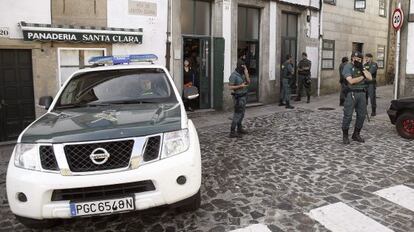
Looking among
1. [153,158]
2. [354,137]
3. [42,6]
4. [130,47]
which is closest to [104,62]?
[153,158]

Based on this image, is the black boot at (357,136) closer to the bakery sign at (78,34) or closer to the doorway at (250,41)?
the bakery sign at (78,34)

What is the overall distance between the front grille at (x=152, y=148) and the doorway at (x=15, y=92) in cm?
621

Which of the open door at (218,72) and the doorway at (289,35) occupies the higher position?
the doorway at (289,35)

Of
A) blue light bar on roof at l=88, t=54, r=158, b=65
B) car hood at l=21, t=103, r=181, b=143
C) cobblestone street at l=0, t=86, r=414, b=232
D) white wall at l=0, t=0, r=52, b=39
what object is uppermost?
white wall at l=0, t=0, r=52, b=39

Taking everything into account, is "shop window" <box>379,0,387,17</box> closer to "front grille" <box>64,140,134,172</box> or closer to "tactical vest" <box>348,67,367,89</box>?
"tactical vest" <box>348,67,367,89</box>

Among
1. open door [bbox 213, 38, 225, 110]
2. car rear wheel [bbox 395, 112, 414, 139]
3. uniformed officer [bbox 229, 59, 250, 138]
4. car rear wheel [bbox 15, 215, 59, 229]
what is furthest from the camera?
open door [bbox 213, 38, 225, 110]

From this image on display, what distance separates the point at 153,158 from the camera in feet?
11.9

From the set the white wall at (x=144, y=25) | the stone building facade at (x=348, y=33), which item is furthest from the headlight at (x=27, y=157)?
the stone building facade at (x=348, y=33)

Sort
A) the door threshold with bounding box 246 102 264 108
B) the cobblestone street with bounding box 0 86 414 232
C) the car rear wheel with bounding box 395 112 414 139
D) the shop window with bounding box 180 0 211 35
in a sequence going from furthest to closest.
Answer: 1. the door threshold with bounding box 246 102 264 108
2. the shop window with bounding box 180 0 211 35
3. the car rear wheel with bounding box 395 112 414 139
4. the cobblestone street with bounding box 0 86 414 232

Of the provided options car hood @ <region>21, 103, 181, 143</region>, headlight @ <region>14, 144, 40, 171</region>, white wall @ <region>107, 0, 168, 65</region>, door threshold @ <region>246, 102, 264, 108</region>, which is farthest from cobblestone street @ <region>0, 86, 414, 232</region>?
door threshold @ <region>246, 102, 264, 108</region>

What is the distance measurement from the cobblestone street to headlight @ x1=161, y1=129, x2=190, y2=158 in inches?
26.1

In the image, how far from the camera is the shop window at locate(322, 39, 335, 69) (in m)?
17.4

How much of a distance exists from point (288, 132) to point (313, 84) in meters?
8.50

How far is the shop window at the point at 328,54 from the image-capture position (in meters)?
17.4
